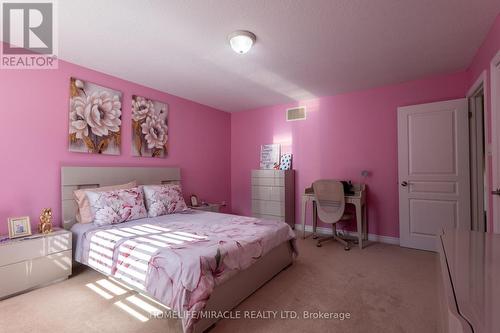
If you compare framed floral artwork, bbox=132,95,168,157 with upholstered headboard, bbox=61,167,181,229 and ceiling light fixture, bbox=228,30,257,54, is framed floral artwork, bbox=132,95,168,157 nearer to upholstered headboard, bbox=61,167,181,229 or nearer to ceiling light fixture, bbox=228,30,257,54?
upholstered headboard, bbox=61,167,181,229

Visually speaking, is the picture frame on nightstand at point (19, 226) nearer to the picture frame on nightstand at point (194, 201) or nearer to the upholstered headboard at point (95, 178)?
the upholstered headboard at point (95, 178)

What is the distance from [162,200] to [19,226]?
1.34 m

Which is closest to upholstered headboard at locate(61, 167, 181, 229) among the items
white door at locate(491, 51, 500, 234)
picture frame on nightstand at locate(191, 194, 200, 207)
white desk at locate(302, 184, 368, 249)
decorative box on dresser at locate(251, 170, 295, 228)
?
picture frame on nightstand at locate(191, 194, 200, 207)

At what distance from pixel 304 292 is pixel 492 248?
5.03 feet

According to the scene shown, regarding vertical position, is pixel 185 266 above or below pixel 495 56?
below

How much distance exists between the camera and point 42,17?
78.4 inches

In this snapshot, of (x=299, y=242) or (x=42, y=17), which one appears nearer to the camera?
(x=42, y=17)

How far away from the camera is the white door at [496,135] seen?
1998mm

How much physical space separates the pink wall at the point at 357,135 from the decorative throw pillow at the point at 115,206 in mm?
2479

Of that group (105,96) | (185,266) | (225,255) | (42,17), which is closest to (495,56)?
(225,255)

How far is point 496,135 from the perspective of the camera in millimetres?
2047

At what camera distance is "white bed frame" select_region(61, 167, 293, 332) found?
5.79ft

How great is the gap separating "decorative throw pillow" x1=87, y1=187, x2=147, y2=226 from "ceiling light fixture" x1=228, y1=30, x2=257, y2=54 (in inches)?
81.0

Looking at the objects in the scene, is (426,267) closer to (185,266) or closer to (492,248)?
(492,248)
